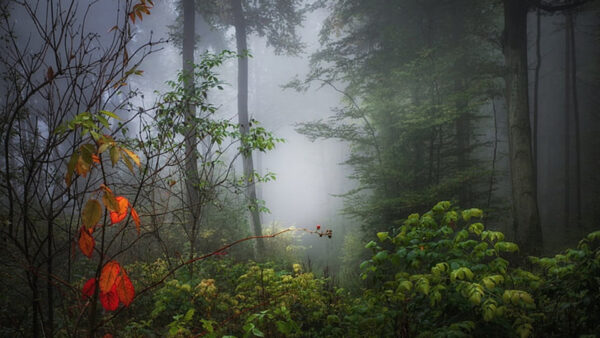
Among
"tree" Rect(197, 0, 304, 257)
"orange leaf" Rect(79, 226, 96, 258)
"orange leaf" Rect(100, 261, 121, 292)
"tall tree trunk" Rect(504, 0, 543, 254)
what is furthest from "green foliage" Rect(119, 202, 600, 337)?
"tree" Rect(197, 0, 304, 257)

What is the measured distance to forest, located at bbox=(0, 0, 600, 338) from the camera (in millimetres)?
1933

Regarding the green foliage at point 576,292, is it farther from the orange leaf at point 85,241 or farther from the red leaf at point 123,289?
the orange leaf at point 85,241

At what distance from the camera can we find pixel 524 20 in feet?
21.8

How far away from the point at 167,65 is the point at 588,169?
3720 centimetres

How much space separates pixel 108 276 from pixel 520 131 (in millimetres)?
8382

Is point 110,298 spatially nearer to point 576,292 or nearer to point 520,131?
point 576,292

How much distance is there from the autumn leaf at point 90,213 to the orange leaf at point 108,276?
1.15 ft

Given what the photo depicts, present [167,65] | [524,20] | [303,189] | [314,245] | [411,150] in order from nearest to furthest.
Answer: [524,20] → [411,150] → [314,245] → [167,65] → [303,189]

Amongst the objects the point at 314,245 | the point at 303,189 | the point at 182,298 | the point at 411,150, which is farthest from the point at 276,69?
the point at 182,298

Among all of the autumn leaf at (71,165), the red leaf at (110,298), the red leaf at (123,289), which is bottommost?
the red leaf at (110,298)

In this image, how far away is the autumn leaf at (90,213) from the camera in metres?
1.22

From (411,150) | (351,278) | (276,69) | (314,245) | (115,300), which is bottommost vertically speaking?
(314,245)

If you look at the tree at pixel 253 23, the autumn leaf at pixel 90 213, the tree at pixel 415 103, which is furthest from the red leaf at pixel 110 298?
the tree at pixel 253 23

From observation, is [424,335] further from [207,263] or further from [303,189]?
[303,189]
